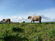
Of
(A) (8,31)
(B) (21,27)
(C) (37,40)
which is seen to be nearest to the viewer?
(C) (37,40)

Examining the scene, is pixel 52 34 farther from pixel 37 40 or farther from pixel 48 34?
→ pixel 37 40

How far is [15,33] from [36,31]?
2.56 meters

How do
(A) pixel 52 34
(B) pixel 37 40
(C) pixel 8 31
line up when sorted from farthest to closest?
(C) pixel 8 31 → (A) pixel 52 34 → (B) pixel 37 40

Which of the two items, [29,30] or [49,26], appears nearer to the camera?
[29,30]

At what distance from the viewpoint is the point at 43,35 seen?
1744 cm

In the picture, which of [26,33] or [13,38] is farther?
[26,33]

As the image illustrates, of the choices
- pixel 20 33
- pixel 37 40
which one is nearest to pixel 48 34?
pixel 37 40

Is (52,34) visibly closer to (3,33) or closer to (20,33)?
(20,33)

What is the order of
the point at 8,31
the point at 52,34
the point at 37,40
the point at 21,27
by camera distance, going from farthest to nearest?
the point at 21,27 < the point at 8,31 < the point at 52,34 < the point at 37,40

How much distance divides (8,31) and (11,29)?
644 millimetres

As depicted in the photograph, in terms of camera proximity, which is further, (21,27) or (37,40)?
(21,27)

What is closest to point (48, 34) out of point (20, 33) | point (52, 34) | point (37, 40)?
point (52, 34)

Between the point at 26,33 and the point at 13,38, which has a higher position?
the point at 26,33

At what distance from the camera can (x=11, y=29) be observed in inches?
763
